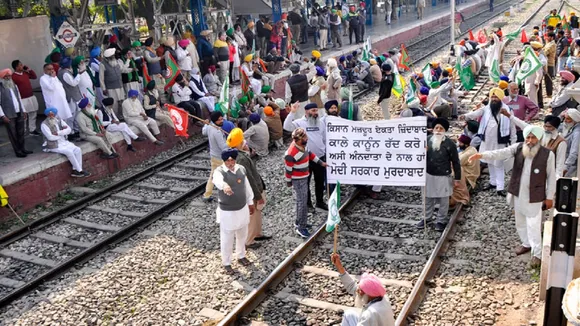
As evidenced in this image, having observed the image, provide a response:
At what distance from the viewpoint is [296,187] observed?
837 cm

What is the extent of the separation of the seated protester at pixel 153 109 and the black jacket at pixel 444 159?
22.8ft

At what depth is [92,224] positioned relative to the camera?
376 inches

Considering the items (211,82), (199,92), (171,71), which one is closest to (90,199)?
(171,71)

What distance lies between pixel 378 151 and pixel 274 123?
14.5 feet

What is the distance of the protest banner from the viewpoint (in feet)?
27.1

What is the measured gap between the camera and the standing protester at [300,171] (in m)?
8.20

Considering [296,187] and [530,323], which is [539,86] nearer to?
[296,187]

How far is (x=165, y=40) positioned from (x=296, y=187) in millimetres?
8471

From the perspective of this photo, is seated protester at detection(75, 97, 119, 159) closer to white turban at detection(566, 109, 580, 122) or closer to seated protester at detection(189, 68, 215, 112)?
seated protester at detection(189, 68, 215, 112)

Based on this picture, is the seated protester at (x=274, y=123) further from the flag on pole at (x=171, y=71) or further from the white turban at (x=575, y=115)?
the white turban at (x=575, y=115)

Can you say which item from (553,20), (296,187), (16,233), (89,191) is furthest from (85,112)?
(553,20)

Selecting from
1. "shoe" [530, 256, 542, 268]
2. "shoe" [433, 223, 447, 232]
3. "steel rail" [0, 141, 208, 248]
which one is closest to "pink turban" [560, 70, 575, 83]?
"shoe" [433, 223, 447, 232]

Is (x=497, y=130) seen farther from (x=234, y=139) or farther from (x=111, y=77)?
(x=111, y=77)

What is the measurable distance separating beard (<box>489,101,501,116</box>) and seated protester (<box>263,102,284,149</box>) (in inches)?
185
